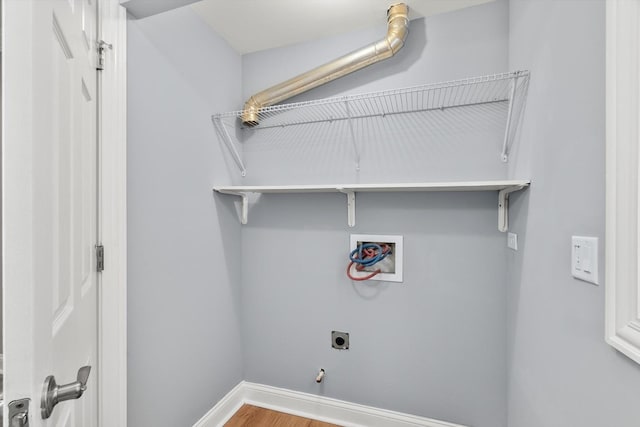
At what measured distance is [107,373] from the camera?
1108 millimetres

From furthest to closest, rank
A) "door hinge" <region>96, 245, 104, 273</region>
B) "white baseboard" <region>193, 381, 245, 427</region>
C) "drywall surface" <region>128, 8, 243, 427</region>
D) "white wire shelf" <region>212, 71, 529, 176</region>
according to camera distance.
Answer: "white baseboard" <region>193, 381, 245, 427</region>, "white wire shelf" <region>212, 71, 529, 176</region>, "drywall surface" <region>128, 8, 243, 427</region>, "door hinge" <region>96, 245, 104, 273</region>

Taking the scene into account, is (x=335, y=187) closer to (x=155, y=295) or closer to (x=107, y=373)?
(x=155, y=295)

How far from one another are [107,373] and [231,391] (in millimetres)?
943

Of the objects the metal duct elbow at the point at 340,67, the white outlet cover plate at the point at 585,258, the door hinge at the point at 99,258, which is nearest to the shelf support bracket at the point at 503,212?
the white outlet cover plate at the point at 585,258

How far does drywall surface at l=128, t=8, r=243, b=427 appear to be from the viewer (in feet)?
4.10

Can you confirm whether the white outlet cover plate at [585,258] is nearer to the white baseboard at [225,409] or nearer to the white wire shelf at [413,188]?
the white wire shelf at [413,188]

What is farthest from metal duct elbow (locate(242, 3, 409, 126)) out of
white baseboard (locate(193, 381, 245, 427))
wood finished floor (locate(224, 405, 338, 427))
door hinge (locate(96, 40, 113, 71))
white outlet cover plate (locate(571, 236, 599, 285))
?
wood finished floor (locate(224, 405, 338, 427))

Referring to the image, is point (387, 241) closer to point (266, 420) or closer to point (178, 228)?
point (178, 228)

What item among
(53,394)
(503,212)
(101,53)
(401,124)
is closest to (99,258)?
(53,394)

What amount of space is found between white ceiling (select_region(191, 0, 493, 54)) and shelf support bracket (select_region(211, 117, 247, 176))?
22.1 inches

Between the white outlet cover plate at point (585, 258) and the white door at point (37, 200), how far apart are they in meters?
1.19

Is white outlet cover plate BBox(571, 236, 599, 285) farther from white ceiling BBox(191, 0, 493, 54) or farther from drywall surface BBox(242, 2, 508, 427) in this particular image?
white ceiling BBox(191, 0, 493, 54)

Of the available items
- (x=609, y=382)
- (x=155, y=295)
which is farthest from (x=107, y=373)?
(x=609, y=382)

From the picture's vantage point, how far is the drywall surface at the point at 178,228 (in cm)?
125
